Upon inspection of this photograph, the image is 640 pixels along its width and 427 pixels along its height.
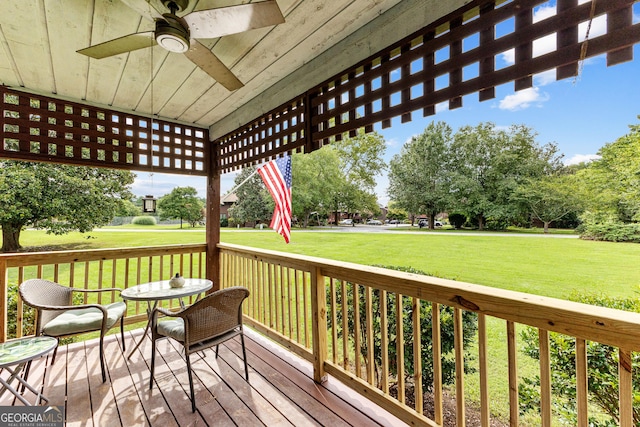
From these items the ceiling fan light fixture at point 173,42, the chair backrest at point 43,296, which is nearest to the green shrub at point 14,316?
the chair backrest at point 43,296

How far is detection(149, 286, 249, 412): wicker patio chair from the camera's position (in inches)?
78.1

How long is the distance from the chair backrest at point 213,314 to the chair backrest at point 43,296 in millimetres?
1352

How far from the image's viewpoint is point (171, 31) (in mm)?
1511

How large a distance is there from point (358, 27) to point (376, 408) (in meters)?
2.70

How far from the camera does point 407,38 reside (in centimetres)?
168

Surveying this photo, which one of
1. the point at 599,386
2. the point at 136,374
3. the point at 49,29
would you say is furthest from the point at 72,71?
the point at 599,386

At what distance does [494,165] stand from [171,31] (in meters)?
16.2

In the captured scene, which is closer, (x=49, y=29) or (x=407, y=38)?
(x=407, y=38)

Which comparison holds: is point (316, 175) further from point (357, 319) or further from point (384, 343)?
point (384, 343)

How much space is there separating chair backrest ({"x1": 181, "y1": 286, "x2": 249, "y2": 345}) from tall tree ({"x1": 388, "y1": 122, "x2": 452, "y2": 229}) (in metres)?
15.1

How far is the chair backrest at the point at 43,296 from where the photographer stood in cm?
227

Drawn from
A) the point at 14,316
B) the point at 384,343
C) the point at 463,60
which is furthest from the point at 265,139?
the point at 14,316

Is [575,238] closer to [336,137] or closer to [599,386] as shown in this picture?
[599,386]

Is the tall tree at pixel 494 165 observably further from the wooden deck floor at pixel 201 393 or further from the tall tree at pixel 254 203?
the wooden deck floor at pixel 201 393
